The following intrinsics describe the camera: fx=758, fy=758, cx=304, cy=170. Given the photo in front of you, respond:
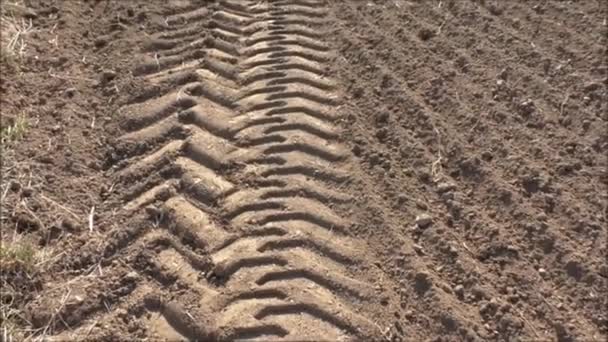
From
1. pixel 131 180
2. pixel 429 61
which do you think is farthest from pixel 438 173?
pixel 131 180

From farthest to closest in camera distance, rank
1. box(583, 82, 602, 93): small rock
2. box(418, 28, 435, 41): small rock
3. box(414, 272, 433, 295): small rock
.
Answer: box(418, 28, 435, 41): small rock, box(583, 82, 602, 93): small rock, box(414, 272, 433, 295): small rock

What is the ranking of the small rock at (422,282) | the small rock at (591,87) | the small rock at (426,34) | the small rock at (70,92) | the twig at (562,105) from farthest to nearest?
1. the small rock at (426,34)
2. the small rock at (70,92)
3. the small rock at (591,87)
4. the twig at (562,105)
5. the small rock at (422,282)

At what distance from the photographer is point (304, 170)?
4.01 m

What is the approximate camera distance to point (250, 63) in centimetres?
467

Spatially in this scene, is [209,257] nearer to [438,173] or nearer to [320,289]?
[320,289]

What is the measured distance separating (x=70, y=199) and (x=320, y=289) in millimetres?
1463

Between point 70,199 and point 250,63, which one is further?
point 250,63

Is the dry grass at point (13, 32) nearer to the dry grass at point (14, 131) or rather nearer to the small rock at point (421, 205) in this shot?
the dry grass at point (14, 131)

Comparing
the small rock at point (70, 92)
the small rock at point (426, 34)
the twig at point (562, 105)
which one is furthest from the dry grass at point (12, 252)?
the twig at point (562, 105)

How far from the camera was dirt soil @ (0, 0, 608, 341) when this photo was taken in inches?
137

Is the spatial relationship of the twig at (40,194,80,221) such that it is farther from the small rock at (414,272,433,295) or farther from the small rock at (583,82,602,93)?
the small rock at (583,82,602,93)

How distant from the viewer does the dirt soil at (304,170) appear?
137 inches

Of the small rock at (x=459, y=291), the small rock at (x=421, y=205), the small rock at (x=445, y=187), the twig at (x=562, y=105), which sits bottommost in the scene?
the small rock at (x=459, y=291)

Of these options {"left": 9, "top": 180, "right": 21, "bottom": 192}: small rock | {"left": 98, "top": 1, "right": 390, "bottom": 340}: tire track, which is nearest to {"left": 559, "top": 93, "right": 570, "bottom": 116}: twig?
{"left": 98, "top": 1, "right": 390, "bottom": 340}: tire track
